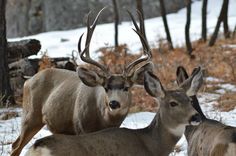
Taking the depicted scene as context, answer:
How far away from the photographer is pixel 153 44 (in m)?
21.7

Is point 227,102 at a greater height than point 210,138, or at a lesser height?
lesser

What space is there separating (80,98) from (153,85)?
1134 mm

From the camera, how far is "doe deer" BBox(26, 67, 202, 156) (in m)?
5.32

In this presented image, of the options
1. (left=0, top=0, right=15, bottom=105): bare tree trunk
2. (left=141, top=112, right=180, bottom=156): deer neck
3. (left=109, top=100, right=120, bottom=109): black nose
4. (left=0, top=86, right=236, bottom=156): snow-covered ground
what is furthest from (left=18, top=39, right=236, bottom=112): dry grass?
(left=141, top=112, right=180, bottom=156): deer neck

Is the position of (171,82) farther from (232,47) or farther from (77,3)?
(77,3)

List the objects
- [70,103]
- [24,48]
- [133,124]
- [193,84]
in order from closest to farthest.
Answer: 1. [193,84]
2. [70,103]
3. [133,124]
4. [24,48]

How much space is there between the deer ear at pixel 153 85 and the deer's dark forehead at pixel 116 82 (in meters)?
0.39

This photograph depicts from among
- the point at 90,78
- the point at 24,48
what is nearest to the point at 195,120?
the point at 90,78

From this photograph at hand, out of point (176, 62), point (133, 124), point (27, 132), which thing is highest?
point (27, 132)

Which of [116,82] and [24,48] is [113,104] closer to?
[116,82]

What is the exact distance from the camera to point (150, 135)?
6.14 meters

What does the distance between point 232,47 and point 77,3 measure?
507 inches

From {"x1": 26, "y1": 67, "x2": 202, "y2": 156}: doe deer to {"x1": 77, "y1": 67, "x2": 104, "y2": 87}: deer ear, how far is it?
0.68 meters

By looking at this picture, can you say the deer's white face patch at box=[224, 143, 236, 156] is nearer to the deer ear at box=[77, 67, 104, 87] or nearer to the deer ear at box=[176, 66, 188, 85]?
the deer ear at box=[176, 66, 188, 85]
